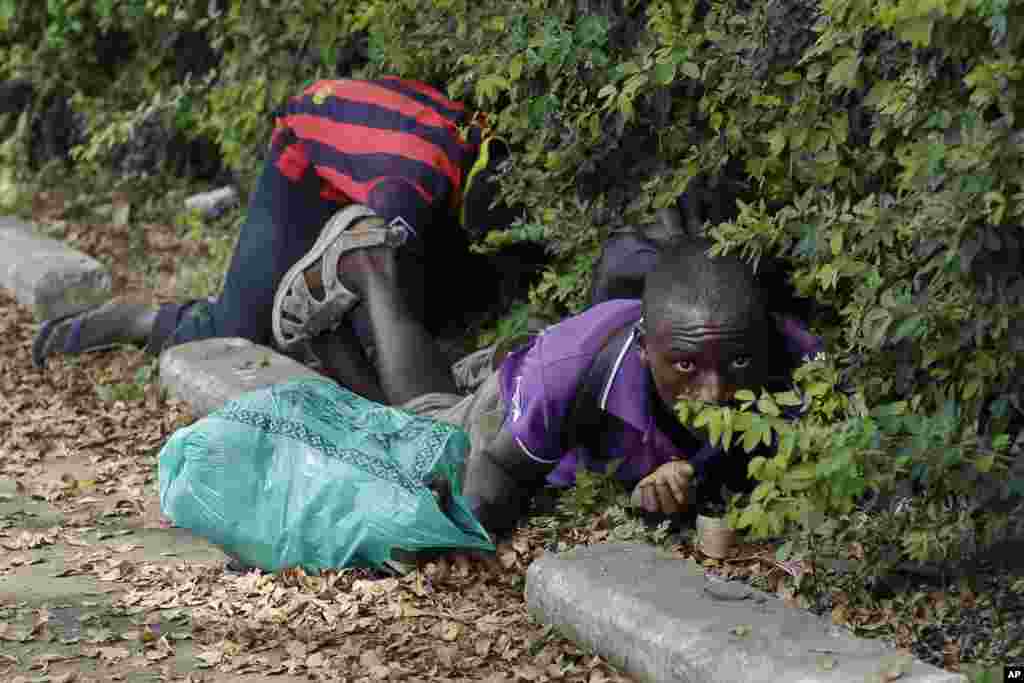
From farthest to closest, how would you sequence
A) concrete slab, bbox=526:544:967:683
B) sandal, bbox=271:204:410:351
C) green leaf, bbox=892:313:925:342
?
sandal, bbox=271:204:410:351
green leaf, bbox=892:313:925:342
concrete slab, bbox=526:544:967:683

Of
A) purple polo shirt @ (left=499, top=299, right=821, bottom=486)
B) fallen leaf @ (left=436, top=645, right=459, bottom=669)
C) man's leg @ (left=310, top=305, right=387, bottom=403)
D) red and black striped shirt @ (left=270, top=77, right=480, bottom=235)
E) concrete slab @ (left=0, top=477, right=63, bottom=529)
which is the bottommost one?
concrete slab @ (left=0, top=477, right=63, bottom=529)

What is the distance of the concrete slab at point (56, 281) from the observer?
780cm

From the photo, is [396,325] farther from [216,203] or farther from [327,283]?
[216,203]

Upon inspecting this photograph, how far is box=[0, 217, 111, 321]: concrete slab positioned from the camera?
780 centimetres

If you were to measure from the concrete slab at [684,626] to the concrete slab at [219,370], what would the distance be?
1.98 m

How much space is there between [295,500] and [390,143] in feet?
6.13

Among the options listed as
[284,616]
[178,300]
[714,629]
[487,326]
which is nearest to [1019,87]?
[714,629]

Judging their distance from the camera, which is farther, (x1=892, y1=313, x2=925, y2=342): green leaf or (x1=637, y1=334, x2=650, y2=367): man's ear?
(x1=637, y1=334, x2=650, y2=367): man's ear

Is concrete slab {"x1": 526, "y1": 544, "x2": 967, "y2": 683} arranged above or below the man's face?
below

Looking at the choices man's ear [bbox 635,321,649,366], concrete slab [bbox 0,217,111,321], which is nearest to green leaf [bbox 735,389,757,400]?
man's ear [bbox 635,321,649,366]

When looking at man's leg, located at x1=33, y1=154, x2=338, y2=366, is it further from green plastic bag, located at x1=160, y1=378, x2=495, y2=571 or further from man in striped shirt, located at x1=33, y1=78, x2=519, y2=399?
green plastic bag, located at x1=160, y1=378, x2=495, y2=571

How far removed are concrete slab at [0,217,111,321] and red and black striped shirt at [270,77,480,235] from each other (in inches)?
64.4

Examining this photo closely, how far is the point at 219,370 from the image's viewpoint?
6.31 m

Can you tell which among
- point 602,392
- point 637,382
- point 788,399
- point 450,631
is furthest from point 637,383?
point 450,631
